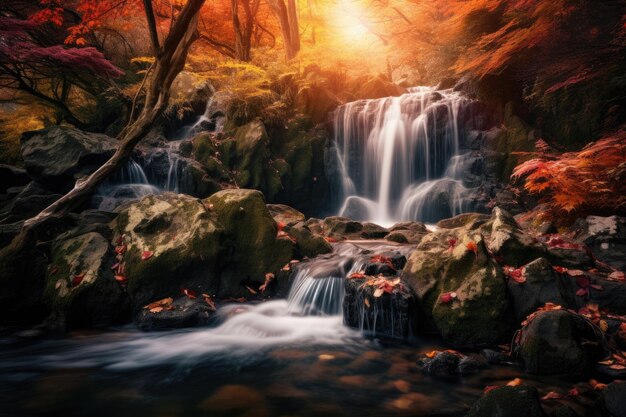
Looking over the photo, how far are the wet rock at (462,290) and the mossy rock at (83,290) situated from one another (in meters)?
4.52

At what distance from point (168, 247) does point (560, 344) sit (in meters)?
5.67

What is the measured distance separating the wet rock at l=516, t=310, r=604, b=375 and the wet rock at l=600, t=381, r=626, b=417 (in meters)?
0.80

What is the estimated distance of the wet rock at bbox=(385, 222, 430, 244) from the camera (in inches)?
337

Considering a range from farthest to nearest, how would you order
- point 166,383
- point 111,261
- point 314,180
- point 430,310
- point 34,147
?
point 314,180 < point 34,147 < point 111,261 < point 430,310 < point 166,383

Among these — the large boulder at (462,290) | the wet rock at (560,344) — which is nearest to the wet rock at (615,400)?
the wet rock at (560,344)

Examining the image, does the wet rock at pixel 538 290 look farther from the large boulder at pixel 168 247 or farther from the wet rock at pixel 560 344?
the large boulder at pixel 168 247

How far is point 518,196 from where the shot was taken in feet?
35.3

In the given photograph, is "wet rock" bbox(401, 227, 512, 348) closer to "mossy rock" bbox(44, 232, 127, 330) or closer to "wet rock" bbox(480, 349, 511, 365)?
"wet rock" bbox(480, 349, 511, 365)

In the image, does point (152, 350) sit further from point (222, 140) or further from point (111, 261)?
point (222, 140)

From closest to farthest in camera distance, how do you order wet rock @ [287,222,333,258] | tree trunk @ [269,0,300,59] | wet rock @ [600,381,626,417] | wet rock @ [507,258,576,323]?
wet rock @ [600,381,626,417]
wet rock @ [507,258,576,323]
wet rock @ [287,222,333,258]
tree trunk @ [269,0,300,59]

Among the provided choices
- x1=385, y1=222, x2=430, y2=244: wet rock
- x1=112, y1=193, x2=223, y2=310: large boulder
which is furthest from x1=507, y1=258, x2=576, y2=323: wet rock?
x1=112, y1=193, x2=223, y2=310: large boulder

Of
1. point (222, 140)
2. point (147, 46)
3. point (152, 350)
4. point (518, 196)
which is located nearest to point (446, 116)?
point (518, 196)

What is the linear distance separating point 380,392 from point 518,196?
9382 mm

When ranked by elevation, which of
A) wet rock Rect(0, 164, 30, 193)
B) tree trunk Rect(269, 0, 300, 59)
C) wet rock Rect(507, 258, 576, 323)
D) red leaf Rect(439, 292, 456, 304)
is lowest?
red leaf Rect(439, 292, 456, 304)
